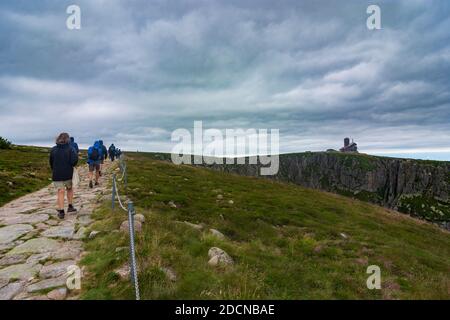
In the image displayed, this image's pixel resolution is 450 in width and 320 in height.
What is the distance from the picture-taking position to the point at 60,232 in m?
10.7

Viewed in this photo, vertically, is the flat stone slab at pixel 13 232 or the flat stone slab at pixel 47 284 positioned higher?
the flat stone slab at pixel 13 232

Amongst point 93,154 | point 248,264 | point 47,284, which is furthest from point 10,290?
point 93,154

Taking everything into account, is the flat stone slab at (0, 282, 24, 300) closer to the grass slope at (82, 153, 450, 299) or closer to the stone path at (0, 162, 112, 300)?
the stone path at (0, 162, 112, 300)

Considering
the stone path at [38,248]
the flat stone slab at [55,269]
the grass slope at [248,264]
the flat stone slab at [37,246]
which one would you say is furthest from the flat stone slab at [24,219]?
the flat stone slab at [55,269]

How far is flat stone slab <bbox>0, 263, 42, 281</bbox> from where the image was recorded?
714 centimetres

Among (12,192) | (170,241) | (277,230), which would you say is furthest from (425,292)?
(12,192)

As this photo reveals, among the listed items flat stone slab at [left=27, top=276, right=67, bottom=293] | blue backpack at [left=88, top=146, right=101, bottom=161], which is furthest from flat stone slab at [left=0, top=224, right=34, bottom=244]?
blue backpack at [left=88, top=146, right=101, bottom=161]

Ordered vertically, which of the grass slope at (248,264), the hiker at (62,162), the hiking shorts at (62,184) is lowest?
the grass slope at (248,264)

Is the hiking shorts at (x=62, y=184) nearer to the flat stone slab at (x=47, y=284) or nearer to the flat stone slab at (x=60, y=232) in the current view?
the flat stone slab at (x=60, y=232)

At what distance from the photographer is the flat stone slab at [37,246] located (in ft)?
29.1

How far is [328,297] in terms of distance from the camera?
7.44 m
